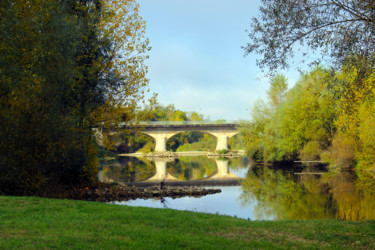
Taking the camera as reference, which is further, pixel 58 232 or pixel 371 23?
pixel 371 23

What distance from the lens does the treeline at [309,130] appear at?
23.9 metres

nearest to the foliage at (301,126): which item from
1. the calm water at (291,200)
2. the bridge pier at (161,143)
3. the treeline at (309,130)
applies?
the treeline at (309,130)

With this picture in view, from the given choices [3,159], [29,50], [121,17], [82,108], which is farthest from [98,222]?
[121,17]

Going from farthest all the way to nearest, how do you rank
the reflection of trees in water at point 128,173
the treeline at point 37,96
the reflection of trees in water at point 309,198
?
1. the reflection of trees in water at point 128,173
2. the reflection of trees in water at point 309,198
3. the treeline at point 37,96

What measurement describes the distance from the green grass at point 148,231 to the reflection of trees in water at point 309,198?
5.23 meters

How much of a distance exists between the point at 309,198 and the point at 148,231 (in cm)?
1231

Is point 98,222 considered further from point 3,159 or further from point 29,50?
point 29,50

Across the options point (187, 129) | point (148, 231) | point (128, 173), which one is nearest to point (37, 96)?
point (148, 231)

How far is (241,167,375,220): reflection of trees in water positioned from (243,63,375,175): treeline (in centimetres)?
219

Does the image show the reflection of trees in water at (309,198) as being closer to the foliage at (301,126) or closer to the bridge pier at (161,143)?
the foliage at (301,126)

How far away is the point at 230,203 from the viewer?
Result: 54.5ft

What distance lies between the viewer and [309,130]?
30.8 meters

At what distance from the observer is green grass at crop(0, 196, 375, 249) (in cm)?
575

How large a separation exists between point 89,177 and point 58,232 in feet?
35.6
